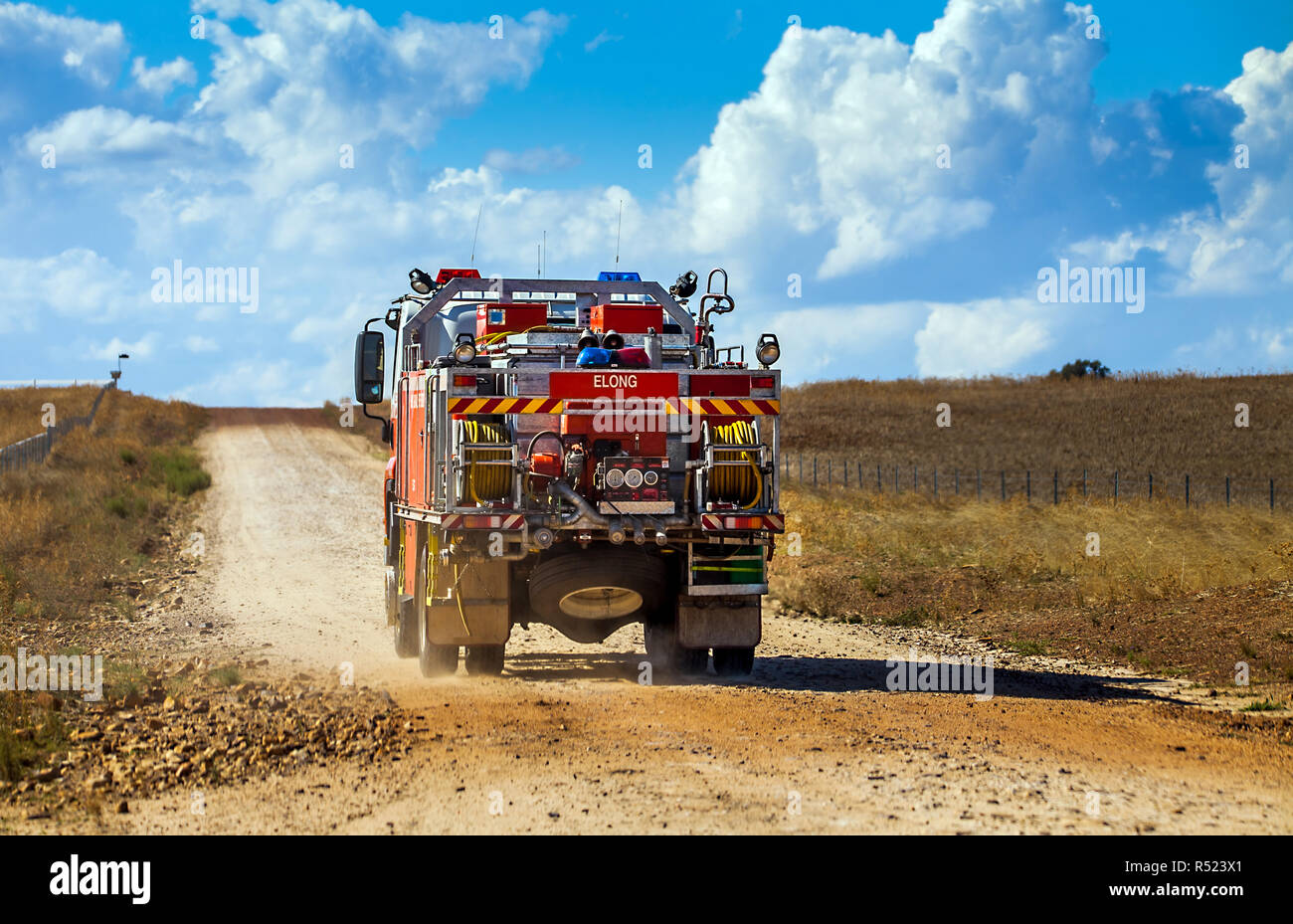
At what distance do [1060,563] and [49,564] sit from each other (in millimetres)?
15226

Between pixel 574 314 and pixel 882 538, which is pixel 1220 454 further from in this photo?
pixel 574 314

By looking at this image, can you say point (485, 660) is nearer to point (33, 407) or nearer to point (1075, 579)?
point (1075, 579)

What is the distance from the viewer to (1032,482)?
151 ft

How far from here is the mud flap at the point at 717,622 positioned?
11242 millimetres

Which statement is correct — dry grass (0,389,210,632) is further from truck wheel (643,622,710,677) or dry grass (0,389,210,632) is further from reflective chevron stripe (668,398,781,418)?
reflective chevron stripe (668,398,781,418)

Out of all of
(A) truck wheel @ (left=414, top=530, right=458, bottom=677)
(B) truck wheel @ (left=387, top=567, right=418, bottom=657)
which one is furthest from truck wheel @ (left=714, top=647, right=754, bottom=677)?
(B) truck wheel @ (left=387, top=567, right=418, bottom=657)

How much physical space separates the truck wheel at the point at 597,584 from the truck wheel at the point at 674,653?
660mm

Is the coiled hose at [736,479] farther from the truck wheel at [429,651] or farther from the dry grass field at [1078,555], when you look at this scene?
the dry grass field at [1078,555]

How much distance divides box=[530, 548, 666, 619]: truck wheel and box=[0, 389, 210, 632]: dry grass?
7.32 meters

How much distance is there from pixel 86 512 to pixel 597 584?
1850 centimetres

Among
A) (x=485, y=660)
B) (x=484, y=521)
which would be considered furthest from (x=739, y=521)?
(x=485, y=660)
